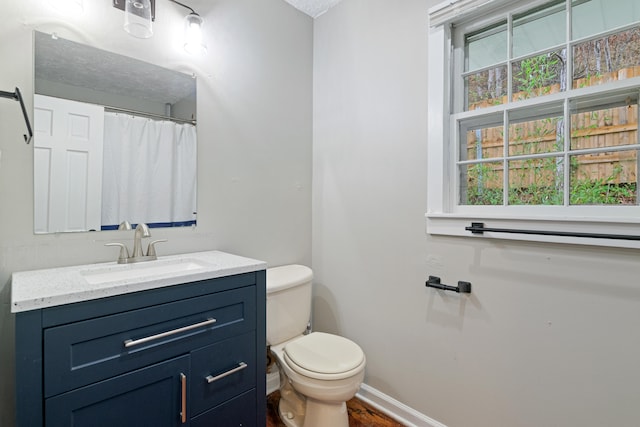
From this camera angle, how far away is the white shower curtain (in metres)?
1.42

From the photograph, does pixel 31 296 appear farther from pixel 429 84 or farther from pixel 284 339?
pixel 429 84

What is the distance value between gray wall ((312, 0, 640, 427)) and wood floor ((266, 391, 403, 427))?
143 mm

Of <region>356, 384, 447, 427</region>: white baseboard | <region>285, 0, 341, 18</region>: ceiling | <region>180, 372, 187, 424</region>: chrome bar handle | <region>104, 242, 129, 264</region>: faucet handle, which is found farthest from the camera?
<region>285, 0, 341, 18</region>: ceiling

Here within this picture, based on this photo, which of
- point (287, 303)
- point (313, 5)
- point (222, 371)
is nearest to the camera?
point (222, 371)

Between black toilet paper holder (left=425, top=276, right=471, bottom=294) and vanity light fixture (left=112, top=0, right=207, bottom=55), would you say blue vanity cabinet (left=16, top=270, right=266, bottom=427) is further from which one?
vanity light fixture (left=112, top=0, right=207, bottom=55)

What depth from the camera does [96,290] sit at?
95cm

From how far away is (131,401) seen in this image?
3.37 ft

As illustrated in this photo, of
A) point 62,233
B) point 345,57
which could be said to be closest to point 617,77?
point 345,57

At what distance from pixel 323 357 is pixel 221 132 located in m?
1.33

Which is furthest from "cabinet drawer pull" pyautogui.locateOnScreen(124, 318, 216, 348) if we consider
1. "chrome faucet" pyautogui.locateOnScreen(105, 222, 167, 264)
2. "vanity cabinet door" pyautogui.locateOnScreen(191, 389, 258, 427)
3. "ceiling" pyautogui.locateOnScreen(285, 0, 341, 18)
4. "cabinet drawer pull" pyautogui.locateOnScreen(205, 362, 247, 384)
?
"ceiling" pyautogui.locateOnScreen(285, 0, 341, 18)

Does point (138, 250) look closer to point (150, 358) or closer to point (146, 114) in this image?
point (150, 358)

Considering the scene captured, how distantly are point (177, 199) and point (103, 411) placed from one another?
3.08 ft

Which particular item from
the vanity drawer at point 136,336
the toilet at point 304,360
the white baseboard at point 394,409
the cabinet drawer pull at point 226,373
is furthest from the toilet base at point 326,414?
the vanity drawer at point 136,336

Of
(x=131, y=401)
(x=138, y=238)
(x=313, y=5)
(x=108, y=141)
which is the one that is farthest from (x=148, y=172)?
(x=313, y=5)
